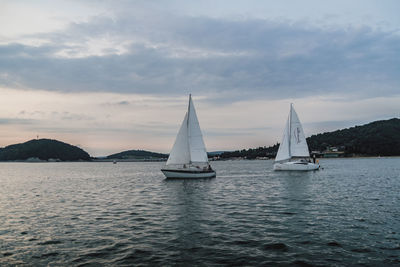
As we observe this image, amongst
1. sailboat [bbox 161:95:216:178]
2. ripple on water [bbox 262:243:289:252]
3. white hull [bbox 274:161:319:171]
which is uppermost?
sailboat [bbox 161:95:216:178]

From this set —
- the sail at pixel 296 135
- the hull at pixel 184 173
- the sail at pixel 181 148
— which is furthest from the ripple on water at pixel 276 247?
the sail at pixel 296 135

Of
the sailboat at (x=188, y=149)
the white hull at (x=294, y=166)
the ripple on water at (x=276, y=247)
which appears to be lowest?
the ripple on water at (x=276, y=247)

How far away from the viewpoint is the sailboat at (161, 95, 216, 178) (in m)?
57.1

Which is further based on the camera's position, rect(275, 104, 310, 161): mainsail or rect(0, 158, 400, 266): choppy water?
rect(275, 104, 310, 161): mainsail

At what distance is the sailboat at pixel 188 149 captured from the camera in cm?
5706

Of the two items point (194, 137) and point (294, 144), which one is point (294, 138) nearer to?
point (294, 144)

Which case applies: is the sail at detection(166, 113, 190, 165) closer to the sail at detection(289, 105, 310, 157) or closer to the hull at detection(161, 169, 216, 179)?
the hull at detection(161, 169, 216, 179)

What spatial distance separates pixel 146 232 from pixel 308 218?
11144 mm

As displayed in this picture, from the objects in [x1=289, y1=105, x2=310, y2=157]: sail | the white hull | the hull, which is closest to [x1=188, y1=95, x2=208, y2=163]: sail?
the hull

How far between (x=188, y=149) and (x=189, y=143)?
3.70ft

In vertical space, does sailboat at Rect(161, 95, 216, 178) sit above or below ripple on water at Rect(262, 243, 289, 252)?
above

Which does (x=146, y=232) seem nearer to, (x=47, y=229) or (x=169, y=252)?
(x=169, y=252)

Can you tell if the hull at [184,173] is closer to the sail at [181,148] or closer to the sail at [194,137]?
the sail at [181,148]

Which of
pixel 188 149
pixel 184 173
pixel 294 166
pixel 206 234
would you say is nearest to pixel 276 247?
pixel 206 234
